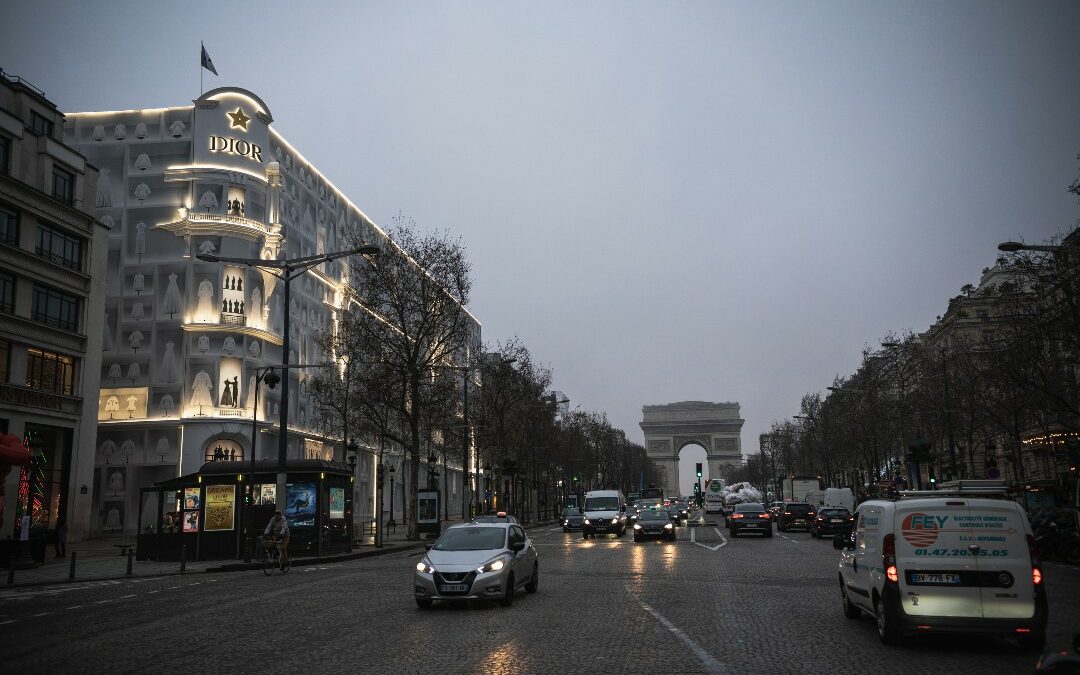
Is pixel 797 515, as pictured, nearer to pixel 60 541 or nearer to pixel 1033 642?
pixel 60 541

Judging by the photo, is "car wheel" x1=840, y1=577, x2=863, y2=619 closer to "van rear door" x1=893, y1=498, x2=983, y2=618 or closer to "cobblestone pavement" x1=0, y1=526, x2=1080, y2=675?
"cobblestone pavement" x1=0, y1=526, x2=1080, y2=675

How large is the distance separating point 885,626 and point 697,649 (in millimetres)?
2307

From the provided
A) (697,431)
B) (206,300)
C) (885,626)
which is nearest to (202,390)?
(206,300)

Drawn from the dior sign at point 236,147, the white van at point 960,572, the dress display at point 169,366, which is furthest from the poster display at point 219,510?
the dior sign at point 236,147

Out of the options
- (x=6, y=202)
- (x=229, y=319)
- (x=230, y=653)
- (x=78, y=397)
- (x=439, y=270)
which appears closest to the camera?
(x=230, y=653)

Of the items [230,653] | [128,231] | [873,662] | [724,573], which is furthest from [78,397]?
[873,662]

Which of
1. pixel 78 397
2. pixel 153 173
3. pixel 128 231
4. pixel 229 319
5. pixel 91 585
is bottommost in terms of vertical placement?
pixel 91 585

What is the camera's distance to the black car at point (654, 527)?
3959 centimetres

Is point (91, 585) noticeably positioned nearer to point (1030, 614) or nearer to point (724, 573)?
point (724, 573)

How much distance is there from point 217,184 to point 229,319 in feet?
30.5

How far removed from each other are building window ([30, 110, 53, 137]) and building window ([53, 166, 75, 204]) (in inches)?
73.1

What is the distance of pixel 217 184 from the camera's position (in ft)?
197

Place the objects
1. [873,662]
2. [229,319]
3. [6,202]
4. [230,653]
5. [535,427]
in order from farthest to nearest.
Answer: [535,427] < [229,319] < [6,202] < [230,653] < [873,662]

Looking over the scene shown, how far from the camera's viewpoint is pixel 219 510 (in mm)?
32375
